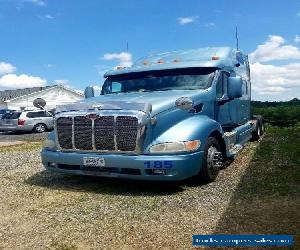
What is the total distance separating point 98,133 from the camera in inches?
267

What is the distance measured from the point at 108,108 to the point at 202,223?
2.60 m

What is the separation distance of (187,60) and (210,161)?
2.59 m

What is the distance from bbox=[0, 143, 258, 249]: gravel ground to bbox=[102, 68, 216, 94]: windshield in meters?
1.91

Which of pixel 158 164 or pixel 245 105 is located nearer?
pixel 158 164

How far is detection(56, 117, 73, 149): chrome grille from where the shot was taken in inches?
279

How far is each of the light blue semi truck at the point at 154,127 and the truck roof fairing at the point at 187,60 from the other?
3cm

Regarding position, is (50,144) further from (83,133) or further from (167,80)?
(167,80)

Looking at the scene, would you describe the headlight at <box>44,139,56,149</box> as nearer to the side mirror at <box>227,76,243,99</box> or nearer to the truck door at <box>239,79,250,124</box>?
the side mirror at <box>227,76,243,99</box>

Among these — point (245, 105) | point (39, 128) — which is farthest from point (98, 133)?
point (39, 128)

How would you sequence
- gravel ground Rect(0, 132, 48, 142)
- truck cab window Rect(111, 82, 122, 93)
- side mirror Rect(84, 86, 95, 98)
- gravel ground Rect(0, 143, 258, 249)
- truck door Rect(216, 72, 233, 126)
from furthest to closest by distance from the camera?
gravel ground Rect(0, 132, 48, 142) < side mirror Rect(84, 86, 95, 98) < truck cab window Rect(111, 82, 122, 93) < truck door Rect(216, 72, 233, 126) < gravel ground Rect(0, 143, 258, 249)

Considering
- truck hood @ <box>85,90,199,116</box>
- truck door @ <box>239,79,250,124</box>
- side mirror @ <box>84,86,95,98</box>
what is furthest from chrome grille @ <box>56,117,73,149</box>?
truck door @ <box>239,79,250,124</box>

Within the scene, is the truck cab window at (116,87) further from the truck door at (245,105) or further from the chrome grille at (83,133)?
the truck door at (245,105)

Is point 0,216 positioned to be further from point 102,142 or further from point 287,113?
point 287,113

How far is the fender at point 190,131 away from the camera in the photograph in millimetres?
6605
